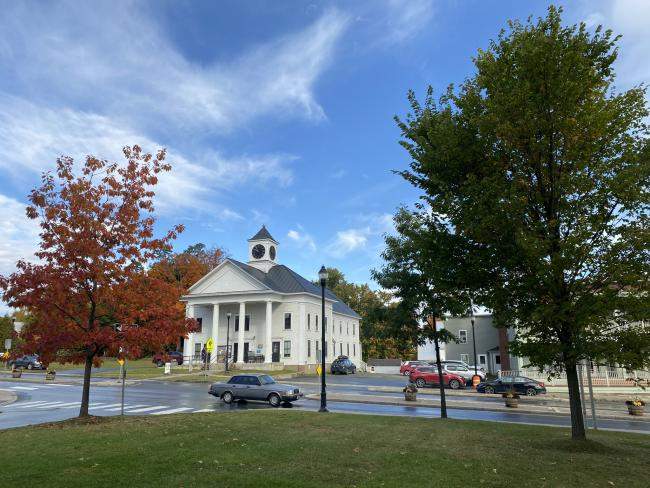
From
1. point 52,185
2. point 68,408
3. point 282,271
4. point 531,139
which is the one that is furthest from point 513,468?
point 282,271

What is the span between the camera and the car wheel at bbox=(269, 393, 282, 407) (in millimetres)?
22734

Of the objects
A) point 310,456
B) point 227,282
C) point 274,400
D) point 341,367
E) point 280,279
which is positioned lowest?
point 274,400

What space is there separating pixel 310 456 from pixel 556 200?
760 centimetres

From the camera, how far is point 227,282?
5809 cm

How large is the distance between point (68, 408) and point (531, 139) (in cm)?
2120

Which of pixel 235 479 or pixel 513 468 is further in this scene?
pixel 513 468

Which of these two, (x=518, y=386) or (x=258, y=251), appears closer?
(x=518, y=386)

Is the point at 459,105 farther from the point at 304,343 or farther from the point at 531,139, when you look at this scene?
the point at 304,343

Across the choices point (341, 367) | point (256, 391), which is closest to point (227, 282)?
point (341, 367)

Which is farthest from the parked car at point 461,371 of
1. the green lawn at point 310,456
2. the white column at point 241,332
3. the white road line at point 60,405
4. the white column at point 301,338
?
the white column at point 241,332

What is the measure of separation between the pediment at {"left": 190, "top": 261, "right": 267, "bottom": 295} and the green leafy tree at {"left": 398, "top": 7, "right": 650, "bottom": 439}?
46414mm

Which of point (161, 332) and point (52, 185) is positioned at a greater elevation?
point (52, 185)

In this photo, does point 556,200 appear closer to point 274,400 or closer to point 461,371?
point 274,400

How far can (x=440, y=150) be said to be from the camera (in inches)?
459
